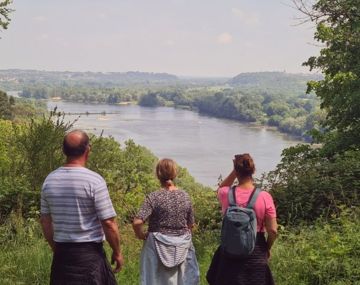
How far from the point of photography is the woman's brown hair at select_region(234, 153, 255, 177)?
3.96 meters

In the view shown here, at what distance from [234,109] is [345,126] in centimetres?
13944

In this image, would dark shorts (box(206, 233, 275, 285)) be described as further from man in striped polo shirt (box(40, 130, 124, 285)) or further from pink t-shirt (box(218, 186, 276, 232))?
man in striped polo shirt (box(40, 130, 124, 285))

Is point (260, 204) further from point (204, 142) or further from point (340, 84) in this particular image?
point (204, 142)

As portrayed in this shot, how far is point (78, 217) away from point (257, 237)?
4.51 feet

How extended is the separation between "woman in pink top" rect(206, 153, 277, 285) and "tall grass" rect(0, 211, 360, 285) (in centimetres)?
120

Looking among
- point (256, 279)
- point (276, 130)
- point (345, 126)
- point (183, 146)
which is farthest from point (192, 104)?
point (256, 279)

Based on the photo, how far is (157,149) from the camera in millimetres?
89562

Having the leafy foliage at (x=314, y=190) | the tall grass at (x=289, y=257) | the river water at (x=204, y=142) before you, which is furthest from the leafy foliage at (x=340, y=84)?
the river water at (x=204, y=142)

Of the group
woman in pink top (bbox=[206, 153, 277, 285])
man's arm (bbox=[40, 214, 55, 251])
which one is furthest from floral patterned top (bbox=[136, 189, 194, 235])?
man's arm (bbox=[40, 214, 55, 251])

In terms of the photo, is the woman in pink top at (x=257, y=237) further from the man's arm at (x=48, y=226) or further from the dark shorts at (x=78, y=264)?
the man's arm at (x=48, y=226)

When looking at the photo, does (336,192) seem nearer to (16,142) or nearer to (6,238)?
(6,238)

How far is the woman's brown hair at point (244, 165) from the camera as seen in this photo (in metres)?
3.96

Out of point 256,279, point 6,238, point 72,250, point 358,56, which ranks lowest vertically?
point 6,238

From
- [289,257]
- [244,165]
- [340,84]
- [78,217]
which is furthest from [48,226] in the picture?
[340,84]
